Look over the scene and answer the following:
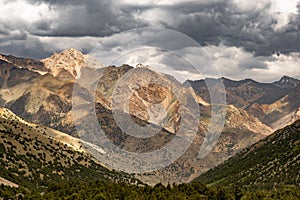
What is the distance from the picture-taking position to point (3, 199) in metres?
200

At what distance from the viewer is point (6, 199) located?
655ft

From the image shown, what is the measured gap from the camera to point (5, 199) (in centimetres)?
19925

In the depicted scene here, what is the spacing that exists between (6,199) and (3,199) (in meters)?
1.22

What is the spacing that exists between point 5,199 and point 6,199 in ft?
1.89

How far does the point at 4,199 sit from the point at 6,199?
1250 millimetres

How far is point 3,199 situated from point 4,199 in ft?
4.10

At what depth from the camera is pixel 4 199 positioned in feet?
652

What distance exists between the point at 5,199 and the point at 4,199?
0.68m
